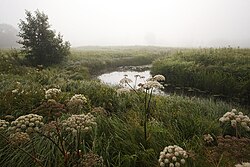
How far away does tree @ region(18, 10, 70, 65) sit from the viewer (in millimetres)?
17828

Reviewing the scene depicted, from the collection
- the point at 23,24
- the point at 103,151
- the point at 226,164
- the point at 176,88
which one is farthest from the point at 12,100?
the point at 23,24

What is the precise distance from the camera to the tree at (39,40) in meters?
17.8

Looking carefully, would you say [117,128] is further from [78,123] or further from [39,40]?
[39,40]

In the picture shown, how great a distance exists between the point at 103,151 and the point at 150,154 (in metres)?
0.99

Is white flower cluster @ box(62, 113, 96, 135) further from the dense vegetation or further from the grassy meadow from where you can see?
the dense vegetation

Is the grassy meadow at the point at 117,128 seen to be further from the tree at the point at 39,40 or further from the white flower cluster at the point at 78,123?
the tree at the point at 39,40

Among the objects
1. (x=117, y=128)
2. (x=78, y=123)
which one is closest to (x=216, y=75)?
(x=117, y=128)

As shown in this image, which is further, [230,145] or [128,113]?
[128,113]

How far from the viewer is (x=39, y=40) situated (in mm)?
17906

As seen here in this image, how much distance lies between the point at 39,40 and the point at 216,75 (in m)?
12.6

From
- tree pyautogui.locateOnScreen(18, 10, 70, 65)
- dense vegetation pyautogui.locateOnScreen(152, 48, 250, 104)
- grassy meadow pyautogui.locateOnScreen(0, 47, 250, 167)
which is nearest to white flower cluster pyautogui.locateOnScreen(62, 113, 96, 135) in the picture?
grassy meadow pyautogui.locateOnScreen(0, 47, 250, 167)

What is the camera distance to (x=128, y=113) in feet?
23.5

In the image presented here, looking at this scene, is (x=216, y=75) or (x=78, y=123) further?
(x=216, y=75)

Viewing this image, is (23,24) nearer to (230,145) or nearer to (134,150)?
(134,150)
